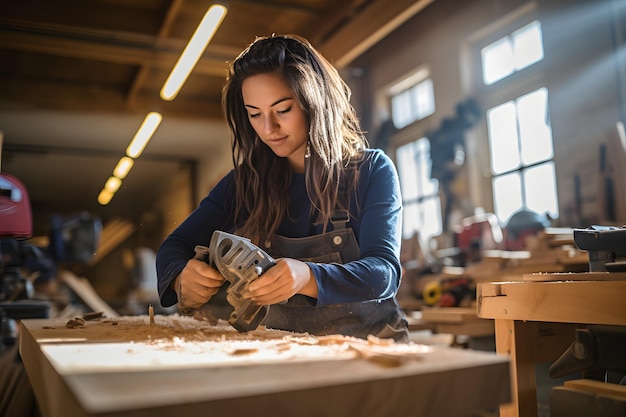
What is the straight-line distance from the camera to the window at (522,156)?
178 inches

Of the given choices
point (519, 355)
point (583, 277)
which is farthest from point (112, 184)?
point (583, 277)

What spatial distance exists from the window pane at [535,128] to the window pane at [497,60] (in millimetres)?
344

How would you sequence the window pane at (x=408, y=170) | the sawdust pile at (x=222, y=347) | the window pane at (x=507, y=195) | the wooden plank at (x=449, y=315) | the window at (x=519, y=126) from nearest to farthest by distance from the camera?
1. the sawdust pile at (x=222, y=347)
2. the wooden plank at (x=449, y=315)
3. the window at (x=519, y=126)
4. the window pane at (x=507, y=195)
5. the window pane at (x=408, y=170)

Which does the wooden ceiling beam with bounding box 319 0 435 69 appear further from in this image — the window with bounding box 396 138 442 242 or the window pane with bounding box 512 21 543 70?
the window with bounding box 396 138 442 242

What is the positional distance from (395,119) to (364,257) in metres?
5.11

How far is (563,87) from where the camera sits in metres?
4.21

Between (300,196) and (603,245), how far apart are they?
0.83 meters

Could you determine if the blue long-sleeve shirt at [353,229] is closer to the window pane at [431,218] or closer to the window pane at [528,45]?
the window pane at [528,45]

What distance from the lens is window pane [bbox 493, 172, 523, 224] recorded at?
4.82 meters

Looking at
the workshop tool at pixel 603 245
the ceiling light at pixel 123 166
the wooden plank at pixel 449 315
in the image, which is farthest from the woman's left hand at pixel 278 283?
the ceiling light at pixel 123 166

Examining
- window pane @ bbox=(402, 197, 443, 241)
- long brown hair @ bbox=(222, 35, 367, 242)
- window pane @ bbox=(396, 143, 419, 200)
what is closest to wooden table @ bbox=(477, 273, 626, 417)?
long brown hair @ bbox=(222, 35, 367, 242)

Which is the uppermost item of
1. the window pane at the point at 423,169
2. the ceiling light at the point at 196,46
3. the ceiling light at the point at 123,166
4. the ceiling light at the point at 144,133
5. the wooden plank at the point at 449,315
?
the ceiling light at the point at 196,46

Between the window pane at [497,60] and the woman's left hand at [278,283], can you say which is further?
the window pane at [497,60]

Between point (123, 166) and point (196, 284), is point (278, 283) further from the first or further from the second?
point (123, 166)
